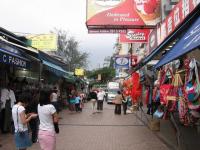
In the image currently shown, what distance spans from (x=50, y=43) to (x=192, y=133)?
59.8 feet

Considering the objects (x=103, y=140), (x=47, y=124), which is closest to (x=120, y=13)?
(x=103, y=140)

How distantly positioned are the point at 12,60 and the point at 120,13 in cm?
912

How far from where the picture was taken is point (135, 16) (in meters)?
20.5

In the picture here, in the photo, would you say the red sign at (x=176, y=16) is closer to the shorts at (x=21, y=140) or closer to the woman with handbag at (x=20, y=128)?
the woman with handbag at (x=20, y=128)

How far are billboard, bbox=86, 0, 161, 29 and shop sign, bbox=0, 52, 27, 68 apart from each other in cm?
715

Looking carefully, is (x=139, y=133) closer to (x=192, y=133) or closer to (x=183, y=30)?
(x=192, y=133)

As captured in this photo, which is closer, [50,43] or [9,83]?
[9,83]

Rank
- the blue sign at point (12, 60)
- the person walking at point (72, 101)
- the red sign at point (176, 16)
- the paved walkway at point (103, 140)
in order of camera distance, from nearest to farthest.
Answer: the red sign at point (176, 16) → the blue sign at point (12, 60) → the paved walkway at point (103, 140) → the person walking at point (72, 101)

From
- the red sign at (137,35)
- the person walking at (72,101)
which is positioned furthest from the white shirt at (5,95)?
the person walking at (72,101)

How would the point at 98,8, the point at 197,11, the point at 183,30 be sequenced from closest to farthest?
1. the point at 197,11
2. the point at 183,30
3. the point at 98,8

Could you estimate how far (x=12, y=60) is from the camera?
482 inches

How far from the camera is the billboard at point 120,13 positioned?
20.1 m

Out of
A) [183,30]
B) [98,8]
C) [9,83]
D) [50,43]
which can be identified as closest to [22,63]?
[9,83]

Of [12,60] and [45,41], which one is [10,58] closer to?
[12,60]
